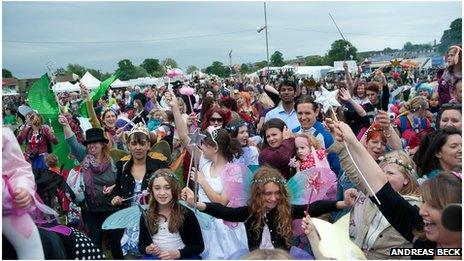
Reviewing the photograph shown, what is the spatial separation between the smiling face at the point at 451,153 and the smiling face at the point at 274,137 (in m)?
1.73

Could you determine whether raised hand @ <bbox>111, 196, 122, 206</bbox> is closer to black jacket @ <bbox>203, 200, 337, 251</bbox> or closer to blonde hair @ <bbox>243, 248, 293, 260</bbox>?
black jacket @ <bbox>203, 200, 337, 251</bbox>

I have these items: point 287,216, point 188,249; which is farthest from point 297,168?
point 188,249

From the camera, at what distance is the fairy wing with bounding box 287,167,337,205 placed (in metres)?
3.86

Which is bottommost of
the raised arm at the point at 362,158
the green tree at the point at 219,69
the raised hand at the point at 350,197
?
the green tree at the point at 219,69

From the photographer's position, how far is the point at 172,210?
3867 mm

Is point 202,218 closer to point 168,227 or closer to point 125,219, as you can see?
point 168,227

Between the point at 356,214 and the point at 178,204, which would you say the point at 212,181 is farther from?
the point at 356,214

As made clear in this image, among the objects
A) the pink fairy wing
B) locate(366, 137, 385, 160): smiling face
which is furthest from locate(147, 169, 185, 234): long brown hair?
locate(366, 137, 385, 160): smiling face

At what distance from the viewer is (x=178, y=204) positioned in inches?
153

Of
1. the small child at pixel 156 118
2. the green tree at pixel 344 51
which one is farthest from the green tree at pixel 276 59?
the small child at pixel 156 118

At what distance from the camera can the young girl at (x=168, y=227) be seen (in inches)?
149

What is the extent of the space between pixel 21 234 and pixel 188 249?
1.50m

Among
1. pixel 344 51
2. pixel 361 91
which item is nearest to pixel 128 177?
pixel 361 91

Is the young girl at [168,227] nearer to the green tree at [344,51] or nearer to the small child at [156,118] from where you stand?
the green tree at [344,51]
